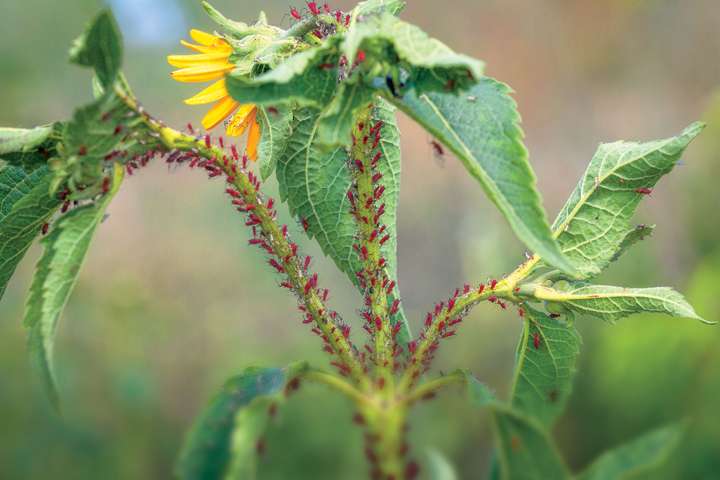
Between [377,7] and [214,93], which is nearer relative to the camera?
[377,7]

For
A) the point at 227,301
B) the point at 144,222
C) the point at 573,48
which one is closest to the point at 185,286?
the point at 227,301

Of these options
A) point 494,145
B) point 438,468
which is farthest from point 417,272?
point 494,145

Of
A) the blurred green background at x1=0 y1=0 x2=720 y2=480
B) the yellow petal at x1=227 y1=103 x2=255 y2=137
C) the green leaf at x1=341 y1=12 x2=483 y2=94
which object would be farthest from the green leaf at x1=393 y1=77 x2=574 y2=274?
the blurred green background at x1=0 y1=0 x2=720 y2=480

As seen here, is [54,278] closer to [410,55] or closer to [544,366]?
[410,55]

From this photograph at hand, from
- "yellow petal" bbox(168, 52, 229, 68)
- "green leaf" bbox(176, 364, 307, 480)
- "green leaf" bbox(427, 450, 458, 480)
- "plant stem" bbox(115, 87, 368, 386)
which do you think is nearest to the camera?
"green leaf" bbox(176, 364, 307, 480)

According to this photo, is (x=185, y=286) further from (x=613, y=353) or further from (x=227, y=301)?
(x=613, y=353)

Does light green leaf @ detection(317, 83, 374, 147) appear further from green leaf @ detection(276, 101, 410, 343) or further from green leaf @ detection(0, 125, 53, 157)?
green leaf @ detection(0, 125, 53, 157)
